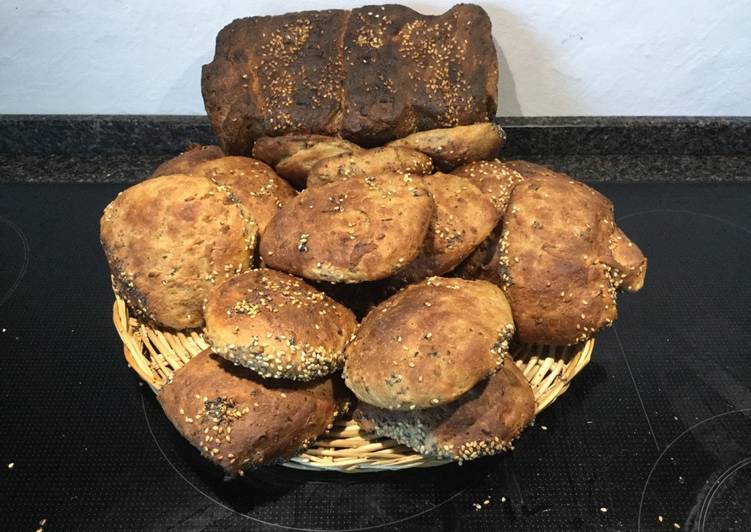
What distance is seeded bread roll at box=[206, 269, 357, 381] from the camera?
148 centimetres

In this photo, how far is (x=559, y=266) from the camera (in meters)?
1.68

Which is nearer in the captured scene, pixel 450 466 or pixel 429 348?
pixel 429 348

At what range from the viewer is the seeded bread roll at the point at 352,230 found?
1.52m

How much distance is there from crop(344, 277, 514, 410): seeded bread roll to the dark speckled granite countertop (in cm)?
134

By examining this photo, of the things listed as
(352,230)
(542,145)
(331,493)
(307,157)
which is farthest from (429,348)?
(542,145)

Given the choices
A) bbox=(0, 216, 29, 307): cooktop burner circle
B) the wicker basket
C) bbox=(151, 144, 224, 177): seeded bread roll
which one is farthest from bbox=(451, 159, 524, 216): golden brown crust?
bbox=(0, 216, 29, 307): cooktop burner circle

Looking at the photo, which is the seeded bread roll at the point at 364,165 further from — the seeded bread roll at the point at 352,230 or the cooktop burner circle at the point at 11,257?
the cooktop burner circle at the point at 11,257

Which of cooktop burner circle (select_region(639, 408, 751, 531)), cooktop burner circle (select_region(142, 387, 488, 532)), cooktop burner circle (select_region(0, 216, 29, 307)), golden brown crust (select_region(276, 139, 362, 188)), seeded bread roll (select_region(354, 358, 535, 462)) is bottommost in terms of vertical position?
cooktop burner circle (select_region(639, 408, 751, 531))

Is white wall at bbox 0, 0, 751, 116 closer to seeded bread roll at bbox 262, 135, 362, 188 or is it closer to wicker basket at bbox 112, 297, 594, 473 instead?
seeded bread roll at bbox 262, 135, 362, 188

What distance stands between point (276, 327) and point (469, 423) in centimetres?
53

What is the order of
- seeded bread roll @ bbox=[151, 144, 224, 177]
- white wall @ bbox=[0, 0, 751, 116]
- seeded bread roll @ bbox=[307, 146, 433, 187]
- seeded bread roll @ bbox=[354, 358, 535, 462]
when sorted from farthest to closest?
white wall @ bbox=[0, 0, 751, 116], seeded bread roll @ bbox=[151, 144, 224, 177], seeded bread roll @ bbox=[307, 146, 433, 187], seeded bread roll @ bbox=[354, 358, 535, 462]

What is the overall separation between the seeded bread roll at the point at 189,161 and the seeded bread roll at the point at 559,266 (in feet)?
3.51

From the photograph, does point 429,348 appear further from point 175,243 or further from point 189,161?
point 189,161

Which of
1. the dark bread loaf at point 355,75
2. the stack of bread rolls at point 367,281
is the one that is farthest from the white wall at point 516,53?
the stack of bread rolls at point 367,281
